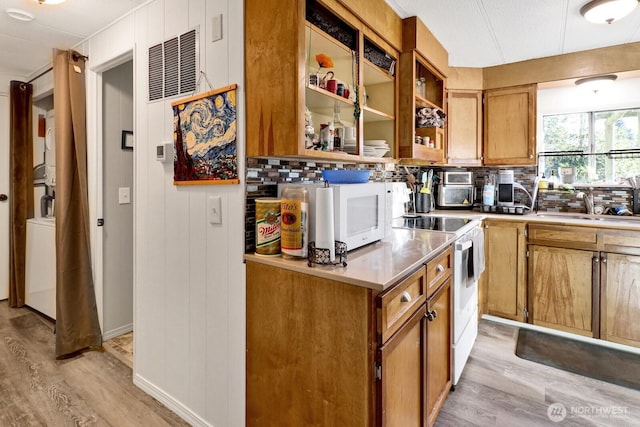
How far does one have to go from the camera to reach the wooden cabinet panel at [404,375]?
1229 millimetres

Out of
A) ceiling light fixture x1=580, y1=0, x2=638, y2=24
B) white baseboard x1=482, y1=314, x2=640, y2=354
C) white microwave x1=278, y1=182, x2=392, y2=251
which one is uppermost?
ceiling light fixture x1=580, y1=0, x2=638, y2=24

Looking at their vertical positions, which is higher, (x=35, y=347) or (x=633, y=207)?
(x=633, y=207)

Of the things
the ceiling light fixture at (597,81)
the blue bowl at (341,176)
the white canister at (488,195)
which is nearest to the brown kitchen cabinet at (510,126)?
the white canister at (488,195)

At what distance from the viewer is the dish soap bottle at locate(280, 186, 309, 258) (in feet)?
4.56

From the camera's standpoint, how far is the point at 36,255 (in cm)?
314

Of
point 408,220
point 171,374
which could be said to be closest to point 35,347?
point 171,374

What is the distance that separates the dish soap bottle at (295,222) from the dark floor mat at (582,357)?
2044mm

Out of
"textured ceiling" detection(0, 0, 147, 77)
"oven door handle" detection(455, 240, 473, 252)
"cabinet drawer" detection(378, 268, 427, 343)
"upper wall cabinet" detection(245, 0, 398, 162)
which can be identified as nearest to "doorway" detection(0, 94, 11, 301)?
"textured ceiling" detection(0, 0, 147, 77)

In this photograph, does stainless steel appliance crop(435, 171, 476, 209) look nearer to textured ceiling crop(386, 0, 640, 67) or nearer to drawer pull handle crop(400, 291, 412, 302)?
textured ceiling crop(386, 0, 640, 67)

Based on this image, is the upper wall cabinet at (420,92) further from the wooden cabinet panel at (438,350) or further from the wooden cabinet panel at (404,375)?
the wooden cabinet panel at (404,375)

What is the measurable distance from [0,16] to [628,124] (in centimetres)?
469

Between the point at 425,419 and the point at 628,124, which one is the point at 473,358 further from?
the point at 628,124

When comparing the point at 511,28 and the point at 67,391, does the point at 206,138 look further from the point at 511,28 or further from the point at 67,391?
the point at 511,28

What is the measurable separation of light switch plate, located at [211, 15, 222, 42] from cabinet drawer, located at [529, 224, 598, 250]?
2705 millimetres
